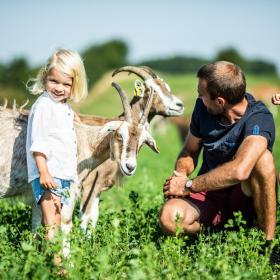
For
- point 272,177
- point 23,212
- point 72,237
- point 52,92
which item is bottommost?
point 23,212

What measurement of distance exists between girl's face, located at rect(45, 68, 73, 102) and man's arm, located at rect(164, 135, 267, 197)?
1462mm

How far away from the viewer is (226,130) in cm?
523

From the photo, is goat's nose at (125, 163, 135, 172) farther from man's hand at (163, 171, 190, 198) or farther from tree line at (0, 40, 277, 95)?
tree line at (0, 40, 277, 95)

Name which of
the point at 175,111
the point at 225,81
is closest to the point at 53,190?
the point at 225,81

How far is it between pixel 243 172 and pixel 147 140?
4.83 ft

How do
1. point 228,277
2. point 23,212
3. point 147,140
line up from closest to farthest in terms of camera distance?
point 228,277
point 147,140
point 23,212

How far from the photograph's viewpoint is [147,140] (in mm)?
5914

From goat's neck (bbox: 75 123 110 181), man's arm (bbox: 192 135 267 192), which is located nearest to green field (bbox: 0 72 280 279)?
man's arm (bbox: 192 135 267 192)

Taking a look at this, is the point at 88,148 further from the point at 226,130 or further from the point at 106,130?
the point at 226,130

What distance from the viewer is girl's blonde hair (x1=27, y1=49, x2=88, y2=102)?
192 inches

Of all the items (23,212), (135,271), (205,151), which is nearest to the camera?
(135,271)

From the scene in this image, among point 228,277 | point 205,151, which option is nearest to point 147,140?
point 205,151

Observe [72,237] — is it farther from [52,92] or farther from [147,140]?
[147,140]

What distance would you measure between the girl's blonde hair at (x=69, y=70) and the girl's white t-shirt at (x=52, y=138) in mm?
170
